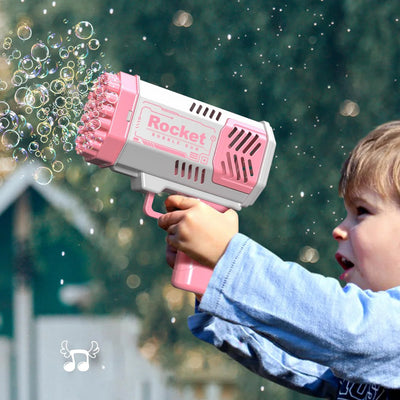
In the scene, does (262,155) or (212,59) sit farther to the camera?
(212,59)

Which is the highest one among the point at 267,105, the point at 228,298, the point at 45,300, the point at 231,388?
the point at 267,105

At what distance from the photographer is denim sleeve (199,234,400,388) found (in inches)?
34.8

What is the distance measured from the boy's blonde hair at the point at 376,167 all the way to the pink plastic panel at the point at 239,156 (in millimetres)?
116

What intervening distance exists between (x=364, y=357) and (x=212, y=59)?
151 inches

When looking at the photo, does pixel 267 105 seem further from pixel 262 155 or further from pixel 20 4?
pixel 262 155

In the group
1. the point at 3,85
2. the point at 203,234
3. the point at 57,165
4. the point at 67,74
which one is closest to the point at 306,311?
the point at 203,234

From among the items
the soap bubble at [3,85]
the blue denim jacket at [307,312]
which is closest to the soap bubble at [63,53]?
the blue denim jacket at [307,312]

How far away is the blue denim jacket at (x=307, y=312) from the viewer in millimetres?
885

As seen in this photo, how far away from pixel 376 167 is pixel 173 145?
0.25 m

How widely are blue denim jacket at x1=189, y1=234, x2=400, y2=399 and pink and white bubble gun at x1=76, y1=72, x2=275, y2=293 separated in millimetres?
71

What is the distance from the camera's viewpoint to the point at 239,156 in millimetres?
1103

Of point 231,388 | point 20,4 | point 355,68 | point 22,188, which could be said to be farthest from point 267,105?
point 231,388

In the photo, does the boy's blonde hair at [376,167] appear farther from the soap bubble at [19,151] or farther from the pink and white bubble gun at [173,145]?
the soap bubble at [19,151]

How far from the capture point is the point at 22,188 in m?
6.78
